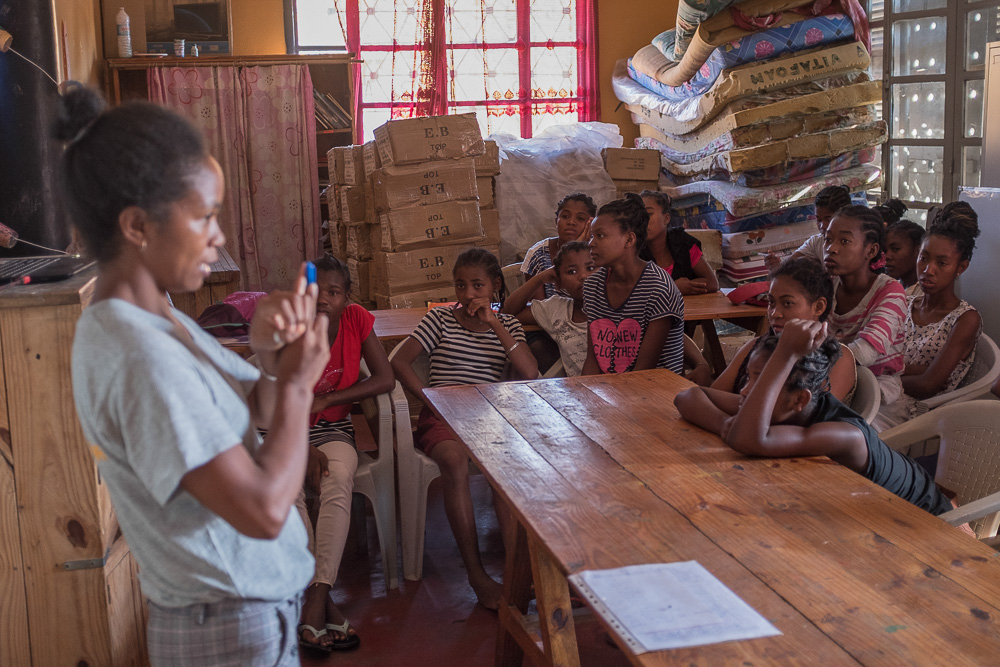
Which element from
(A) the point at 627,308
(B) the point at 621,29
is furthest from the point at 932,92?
(A) the point at 627,308

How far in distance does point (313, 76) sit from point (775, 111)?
11.0ft

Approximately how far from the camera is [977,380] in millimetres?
3238

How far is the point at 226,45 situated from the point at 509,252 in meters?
2.57

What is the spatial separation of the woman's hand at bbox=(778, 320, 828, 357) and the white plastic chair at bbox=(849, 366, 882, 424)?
29.9 inches

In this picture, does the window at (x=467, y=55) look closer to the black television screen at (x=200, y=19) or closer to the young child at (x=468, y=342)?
the black television screen at (x=200, y=19)

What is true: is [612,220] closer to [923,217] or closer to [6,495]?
[6,495]

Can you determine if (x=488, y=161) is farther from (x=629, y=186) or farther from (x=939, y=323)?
(x=939, y=323)

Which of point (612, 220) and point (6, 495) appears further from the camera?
point (612, 220)

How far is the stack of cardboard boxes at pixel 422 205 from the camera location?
5.21 m

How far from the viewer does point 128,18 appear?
6582 mm

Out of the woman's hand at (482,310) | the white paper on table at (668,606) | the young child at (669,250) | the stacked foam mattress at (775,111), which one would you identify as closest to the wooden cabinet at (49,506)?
the white paper on table at (668,606)

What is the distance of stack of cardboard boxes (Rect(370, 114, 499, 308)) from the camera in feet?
17.1

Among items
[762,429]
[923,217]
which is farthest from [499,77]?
[762,429]

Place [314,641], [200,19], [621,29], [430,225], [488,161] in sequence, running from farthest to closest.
Answer: [621,29] → [200,19] → [488,161] → [430,225] → [314,641]
